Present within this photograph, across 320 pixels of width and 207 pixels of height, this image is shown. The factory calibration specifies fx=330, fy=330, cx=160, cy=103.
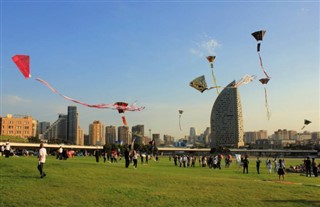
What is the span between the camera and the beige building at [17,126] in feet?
594

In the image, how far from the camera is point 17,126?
18650 centimetres

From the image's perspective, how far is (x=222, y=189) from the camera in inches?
770

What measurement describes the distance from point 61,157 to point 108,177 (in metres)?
25.1

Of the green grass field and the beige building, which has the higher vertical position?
the beige building

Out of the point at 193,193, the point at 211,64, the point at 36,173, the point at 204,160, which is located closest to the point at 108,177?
the point at 36,173

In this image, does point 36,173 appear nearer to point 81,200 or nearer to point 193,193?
point 81,200

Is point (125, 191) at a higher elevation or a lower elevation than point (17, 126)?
lower

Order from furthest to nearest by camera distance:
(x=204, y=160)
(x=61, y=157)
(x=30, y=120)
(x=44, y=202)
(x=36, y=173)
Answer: (x=30, y=120) → (x=204, y=160) → (x=61, y=157) → (x=36, y=173) → (x=44, y=202)

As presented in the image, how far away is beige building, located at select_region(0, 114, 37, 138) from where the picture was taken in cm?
18100

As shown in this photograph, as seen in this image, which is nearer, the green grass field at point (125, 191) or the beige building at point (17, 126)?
the green grass field at point (125, 191)

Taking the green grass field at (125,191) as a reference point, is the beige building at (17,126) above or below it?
above

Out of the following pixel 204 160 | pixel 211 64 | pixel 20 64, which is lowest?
pixel 204 160

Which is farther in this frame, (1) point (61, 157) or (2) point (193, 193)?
(1) point (61, 157)

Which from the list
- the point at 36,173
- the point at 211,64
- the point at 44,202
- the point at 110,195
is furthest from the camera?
the point at 211,64
